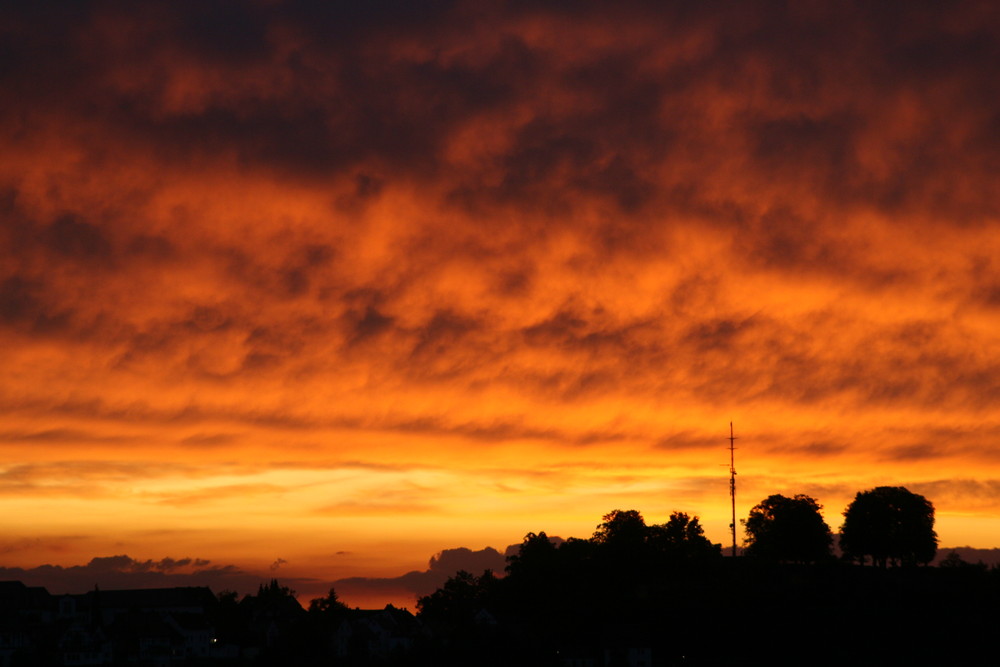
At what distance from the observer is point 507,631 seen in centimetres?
18462

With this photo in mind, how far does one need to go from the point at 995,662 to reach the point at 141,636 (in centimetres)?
13385

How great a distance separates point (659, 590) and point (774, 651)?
27.5m

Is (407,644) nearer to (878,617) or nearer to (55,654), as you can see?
A: (55,654)

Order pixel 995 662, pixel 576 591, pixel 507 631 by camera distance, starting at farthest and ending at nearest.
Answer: pixel 576 591
pixel 507 631
pixel 995 662

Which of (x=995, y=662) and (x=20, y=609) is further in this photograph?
(x=20, y=609)

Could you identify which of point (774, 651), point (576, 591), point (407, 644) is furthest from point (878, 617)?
point (407, 644)

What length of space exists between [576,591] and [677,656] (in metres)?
23.2

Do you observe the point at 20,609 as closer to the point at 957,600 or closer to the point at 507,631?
the point at 507,631

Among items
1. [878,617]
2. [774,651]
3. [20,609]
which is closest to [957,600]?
[878,617]

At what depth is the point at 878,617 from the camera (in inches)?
7382

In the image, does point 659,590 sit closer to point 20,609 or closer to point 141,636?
point 141,636

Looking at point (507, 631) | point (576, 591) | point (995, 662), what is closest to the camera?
point (995, 662)

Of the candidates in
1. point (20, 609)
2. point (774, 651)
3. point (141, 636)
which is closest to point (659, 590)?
point (774, 651)

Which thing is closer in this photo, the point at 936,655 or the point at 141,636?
the point at 936,655
